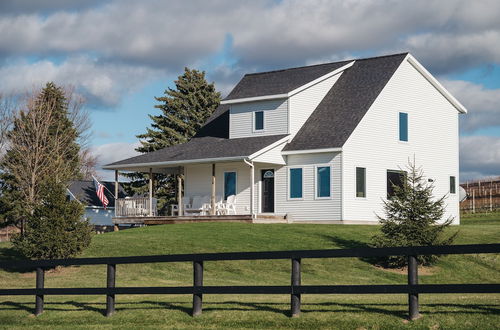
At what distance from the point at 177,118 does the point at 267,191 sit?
862 inches

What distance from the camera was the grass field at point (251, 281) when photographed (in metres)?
12.9

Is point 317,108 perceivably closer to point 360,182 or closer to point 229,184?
point 360,182

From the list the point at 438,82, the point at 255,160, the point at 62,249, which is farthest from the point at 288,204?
the point at 62,249

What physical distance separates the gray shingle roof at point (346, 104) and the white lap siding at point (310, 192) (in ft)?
1.99

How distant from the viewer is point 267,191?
3931cm

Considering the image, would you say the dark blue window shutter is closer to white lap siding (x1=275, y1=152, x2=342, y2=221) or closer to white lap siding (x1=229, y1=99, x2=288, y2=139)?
white lap siding (x1=229, y1=99, x2=288, y2=139)

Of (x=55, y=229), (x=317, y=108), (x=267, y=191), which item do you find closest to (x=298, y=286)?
(x=55, y=229)

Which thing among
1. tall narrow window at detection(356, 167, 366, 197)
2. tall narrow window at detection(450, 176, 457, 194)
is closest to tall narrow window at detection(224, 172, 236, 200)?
tall narrow window at detection(356, 167, 366, 197)

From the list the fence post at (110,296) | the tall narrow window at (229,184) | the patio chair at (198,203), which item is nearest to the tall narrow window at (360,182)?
the tall narrow window at (229,184)

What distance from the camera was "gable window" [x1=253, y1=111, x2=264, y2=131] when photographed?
134 feet

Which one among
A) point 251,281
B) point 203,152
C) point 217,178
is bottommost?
point 251,281

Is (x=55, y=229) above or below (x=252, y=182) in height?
below

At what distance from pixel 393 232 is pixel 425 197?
160 cm

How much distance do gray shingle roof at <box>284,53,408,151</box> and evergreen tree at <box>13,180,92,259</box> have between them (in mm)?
14340
